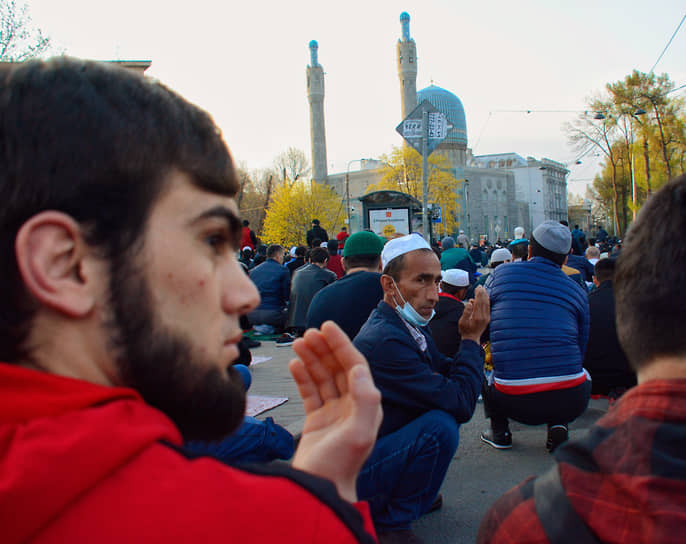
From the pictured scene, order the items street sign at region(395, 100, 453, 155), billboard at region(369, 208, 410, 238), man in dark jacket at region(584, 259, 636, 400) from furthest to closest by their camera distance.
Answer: billboard at region(369, 208, 410, 238), street sign at region(395, 100, 453, 155), man in dark jacket at region(584, 259, 636, 400)

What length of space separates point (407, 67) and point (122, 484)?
57.8 m

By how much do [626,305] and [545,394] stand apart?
3054 mm

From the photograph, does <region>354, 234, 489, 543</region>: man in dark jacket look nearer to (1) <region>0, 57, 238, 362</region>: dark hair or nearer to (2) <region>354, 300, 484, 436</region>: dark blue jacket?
(2) <region>354, 300, 484, 436</region>: dark blue jacket

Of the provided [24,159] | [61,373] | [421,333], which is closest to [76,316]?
[61,373]

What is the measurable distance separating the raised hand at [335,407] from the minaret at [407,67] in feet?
183

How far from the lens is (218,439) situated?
94 centimetres

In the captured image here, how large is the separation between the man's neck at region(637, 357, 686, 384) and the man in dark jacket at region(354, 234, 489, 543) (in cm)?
192

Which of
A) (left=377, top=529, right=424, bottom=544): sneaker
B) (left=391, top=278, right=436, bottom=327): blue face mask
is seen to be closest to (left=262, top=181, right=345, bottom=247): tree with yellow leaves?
(left=391, top=278, right=436, bottom=327): blue face mask

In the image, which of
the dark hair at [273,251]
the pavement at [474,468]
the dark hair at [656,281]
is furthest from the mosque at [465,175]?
the dark hair at [656,281]

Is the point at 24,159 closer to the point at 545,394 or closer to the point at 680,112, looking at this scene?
the point at 545,394

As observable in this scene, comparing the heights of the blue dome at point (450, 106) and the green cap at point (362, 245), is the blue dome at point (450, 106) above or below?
above

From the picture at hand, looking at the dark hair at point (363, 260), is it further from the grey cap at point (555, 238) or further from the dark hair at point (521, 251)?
the dark hair at point (521, 251)

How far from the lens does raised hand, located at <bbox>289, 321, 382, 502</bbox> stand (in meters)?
0.95

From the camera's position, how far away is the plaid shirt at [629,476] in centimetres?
112
